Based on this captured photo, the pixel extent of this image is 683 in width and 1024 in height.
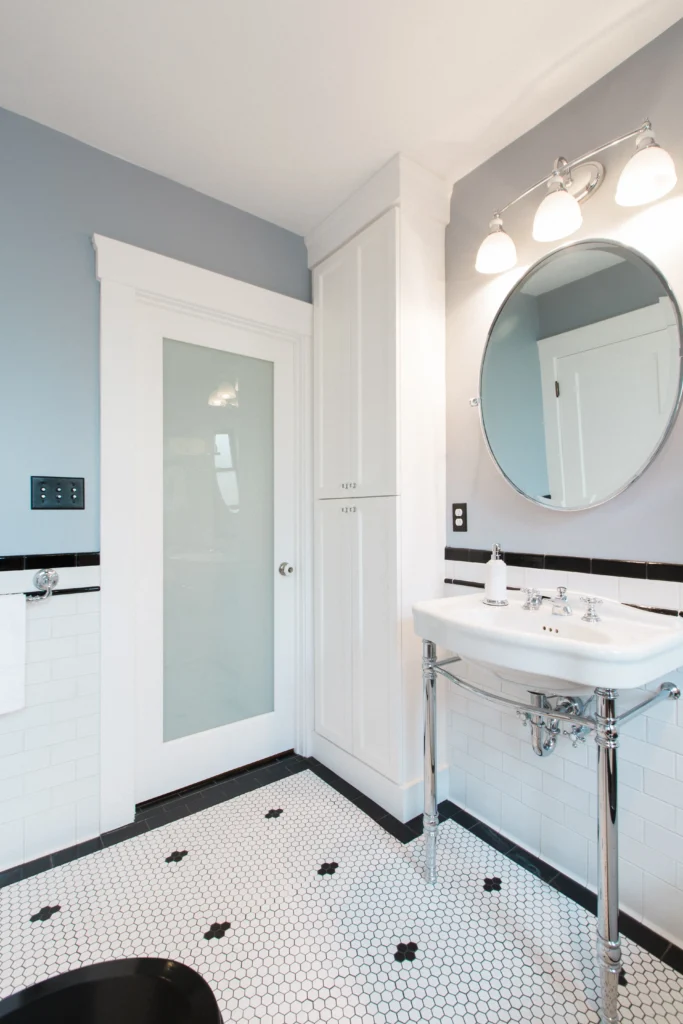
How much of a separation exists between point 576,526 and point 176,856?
1715 millimetres

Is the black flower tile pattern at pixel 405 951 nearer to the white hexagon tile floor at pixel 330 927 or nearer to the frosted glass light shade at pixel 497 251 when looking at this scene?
the white hexagon tile floor at pixel 330 927

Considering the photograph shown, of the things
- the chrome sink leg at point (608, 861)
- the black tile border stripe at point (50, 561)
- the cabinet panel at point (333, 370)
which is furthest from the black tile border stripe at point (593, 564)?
the black tile border stripe at point (50, 561)

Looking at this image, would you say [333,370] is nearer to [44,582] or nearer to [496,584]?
[496,584]

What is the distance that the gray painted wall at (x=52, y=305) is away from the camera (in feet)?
5.13

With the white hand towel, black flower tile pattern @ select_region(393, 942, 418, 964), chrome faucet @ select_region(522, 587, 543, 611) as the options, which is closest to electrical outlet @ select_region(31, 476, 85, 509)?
the white hand towel

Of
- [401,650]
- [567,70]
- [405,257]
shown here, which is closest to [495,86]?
[567,70]

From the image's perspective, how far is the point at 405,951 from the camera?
1258 millimetres

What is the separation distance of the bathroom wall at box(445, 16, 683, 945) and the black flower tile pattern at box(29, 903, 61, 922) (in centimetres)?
139

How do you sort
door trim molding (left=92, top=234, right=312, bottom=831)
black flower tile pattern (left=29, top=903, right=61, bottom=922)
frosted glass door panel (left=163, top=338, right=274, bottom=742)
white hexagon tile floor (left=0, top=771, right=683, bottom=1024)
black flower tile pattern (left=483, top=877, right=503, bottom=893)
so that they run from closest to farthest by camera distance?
white hexagon tile floor (left=0, top=771, right=683, bottom=1024) → black flower tile pattern (left=29, top=903, right=61, bottom=922) → black flower tile pattern (left=483, top=877, right=503, bottom=893) → door trim molding (left=92, top=234, right=312, bottom=831) → frosted glass door panel (left=163, top=338, right=274, bottom=742)

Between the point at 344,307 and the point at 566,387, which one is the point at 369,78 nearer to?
the point at 344,307

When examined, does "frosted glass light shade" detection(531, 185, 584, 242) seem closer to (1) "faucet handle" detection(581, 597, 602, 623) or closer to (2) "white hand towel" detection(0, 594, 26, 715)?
(1) "faucet handle" detection(581, 597, 602, 623)

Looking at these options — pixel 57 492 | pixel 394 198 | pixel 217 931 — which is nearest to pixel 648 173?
pixel 394 198

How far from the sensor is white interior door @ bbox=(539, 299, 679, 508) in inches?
51.0

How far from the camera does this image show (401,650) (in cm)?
176
